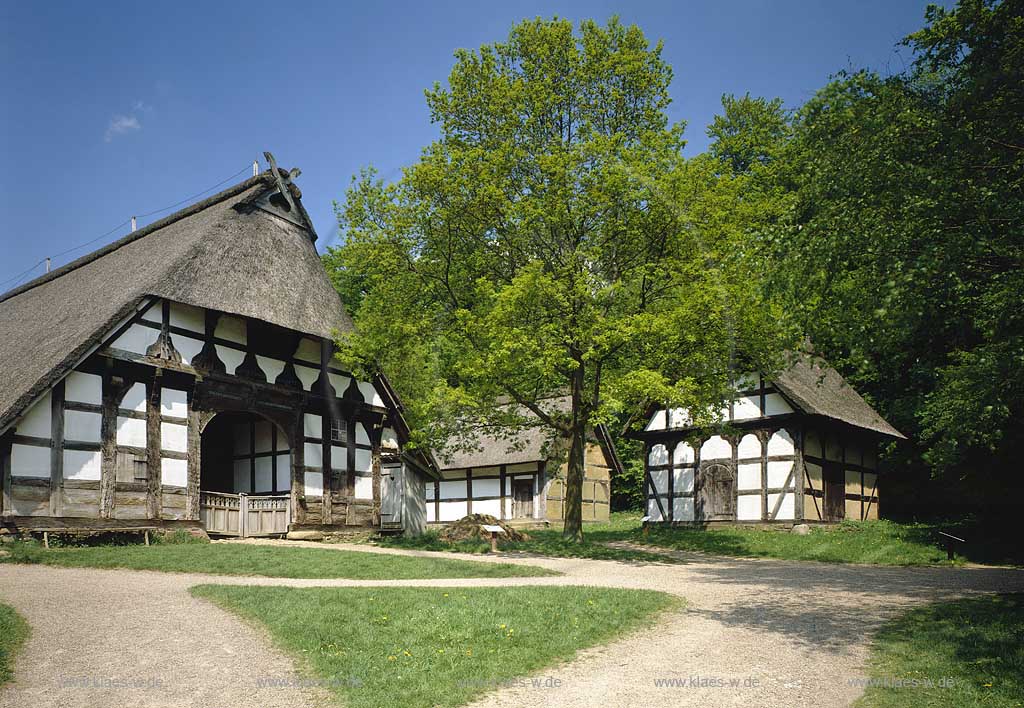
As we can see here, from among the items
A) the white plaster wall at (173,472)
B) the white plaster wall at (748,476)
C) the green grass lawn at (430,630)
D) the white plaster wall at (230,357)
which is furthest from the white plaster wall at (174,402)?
the white plaster wall at (748,476)

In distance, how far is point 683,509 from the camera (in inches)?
1179

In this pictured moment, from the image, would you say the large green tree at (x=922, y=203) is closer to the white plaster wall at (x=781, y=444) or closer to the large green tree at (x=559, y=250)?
the large green tree at (x=559, y=250)

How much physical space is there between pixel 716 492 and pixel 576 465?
853cm

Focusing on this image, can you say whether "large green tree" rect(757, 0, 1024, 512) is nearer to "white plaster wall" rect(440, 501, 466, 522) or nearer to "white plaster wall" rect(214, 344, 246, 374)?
"white plaster wall" rect(214, 344, 246, 374)

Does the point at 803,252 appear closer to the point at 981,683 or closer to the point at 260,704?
the point at 981,683

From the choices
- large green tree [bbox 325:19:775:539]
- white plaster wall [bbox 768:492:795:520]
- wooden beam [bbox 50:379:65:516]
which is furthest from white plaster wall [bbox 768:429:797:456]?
wooden beam [bbox 50:379:65:516]

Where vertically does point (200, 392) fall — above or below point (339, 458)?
above

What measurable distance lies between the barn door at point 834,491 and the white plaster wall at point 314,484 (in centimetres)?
1634

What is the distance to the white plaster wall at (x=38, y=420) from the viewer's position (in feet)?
58.1

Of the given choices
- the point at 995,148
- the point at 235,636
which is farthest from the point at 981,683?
the point at 235,636

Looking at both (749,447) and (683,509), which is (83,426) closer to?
(683,509)

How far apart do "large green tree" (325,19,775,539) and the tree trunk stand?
5 cm

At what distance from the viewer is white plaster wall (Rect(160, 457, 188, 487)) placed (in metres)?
20.2

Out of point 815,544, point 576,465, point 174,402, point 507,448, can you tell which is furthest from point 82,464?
point 507,448
